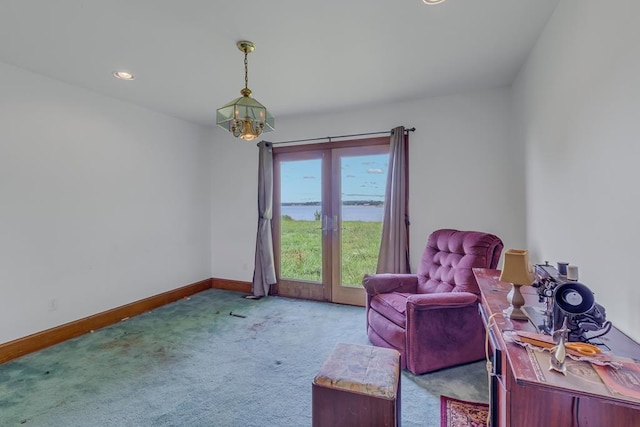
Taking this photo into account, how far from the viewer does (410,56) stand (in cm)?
256

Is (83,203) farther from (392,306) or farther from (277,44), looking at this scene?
(392,306)

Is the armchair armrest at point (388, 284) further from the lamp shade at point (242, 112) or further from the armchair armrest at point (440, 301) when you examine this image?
the lamp shade at point (242, 112)

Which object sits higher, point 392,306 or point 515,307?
point 515,307

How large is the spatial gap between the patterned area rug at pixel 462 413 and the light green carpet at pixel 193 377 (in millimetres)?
49

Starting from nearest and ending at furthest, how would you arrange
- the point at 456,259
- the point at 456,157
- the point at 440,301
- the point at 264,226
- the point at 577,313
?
the point at 577,313
the point at 440,301
the point at 456,259
the point at 456,157
the point at 264,226

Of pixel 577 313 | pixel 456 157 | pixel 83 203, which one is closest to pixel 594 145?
pixel 577 313

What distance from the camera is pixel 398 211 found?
3604 mm

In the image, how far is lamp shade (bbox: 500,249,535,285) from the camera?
1373 mm

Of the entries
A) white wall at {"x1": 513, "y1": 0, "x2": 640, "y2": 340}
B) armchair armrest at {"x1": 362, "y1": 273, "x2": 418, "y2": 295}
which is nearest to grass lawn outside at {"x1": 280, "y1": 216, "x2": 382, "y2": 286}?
armchair armrest at {"x1": 362, "y1": 273, "x2": 418, "y2": 295}

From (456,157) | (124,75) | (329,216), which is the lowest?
(329,216)

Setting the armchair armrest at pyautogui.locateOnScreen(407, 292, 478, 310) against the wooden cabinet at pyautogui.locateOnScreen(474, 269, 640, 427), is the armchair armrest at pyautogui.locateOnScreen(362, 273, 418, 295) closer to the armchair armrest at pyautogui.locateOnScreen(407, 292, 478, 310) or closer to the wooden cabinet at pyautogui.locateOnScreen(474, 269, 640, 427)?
the armchair armrest at pyautogui.locateOnScreen(407, 292, 478, 310)

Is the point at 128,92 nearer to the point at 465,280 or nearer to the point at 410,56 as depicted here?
the point at 410,56

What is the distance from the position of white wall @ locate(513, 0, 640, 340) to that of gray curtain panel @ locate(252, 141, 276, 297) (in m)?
3.18

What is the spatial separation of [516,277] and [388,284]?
1624 mm
